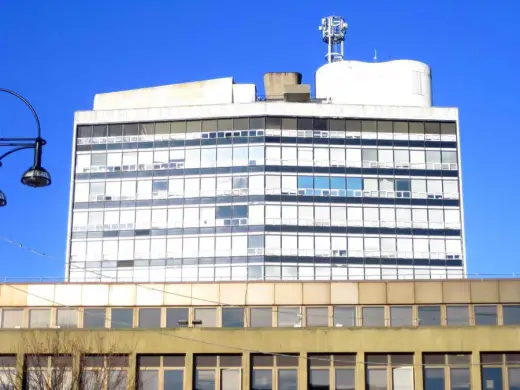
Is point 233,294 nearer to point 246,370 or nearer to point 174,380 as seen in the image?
point 246,370

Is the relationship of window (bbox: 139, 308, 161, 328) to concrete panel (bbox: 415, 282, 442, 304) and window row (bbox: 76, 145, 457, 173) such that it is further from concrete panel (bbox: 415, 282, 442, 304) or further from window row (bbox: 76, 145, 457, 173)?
window row (bbox: 76, 145, 457, 173)

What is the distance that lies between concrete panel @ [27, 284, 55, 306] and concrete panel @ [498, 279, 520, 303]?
19.7 metres

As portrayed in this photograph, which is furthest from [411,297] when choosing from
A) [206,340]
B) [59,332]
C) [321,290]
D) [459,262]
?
[459,262]

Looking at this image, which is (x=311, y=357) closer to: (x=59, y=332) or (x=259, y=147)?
(x=59, y=332)

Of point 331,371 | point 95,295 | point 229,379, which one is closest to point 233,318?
point 229,379

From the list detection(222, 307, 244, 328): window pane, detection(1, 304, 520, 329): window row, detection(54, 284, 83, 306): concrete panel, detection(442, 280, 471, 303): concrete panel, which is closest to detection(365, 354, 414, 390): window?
detection(1, 304, 520, 329): window row

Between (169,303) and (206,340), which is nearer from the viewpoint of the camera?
(206,340)

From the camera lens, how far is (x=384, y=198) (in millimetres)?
105062

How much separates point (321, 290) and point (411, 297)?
396 cm

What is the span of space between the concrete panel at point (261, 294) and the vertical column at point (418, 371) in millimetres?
7499

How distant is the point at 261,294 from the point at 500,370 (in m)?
11.0

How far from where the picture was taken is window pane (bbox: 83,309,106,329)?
164ft

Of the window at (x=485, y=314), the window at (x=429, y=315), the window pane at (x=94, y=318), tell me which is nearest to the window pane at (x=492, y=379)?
the window at (x=485, y=314)

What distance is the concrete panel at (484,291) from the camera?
48969 millimetres
